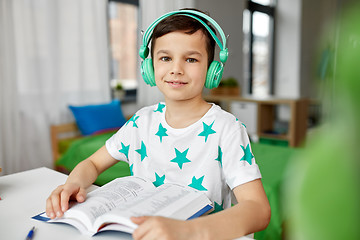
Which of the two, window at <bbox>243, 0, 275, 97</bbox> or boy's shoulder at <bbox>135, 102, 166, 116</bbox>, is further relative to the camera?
window at <bbox>243, 0, 275, 97</bbox>

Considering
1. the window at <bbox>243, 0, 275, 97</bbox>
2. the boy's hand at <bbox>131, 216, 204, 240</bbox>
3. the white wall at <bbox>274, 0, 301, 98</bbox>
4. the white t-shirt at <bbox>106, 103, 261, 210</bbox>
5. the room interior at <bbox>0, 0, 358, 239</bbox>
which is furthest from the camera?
the white wall at <bbox>274, 0, 301, 98</bbox>

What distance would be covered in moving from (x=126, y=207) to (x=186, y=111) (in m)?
0.34

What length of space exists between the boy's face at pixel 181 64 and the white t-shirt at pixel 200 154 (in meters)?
0.10

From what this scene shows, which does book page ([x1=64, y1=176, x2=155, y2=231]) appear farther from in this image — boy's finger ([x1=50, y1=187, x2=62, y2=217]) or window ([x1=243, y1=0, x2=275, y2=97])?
window ([x1=243, y1=0, x2=275, y2=97])

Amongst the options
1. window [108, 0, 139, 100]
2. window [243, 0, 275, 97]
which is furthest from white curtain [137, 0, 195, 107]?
window [243, 0, 275, 97]

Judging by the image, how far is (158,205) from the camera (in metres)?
0.70

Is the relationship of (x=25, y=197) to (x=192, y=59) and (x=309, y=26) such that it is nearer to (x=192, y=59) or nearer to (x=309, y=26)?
(x=192, y=59)

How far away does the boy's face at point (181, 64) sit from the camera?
2.81 ft

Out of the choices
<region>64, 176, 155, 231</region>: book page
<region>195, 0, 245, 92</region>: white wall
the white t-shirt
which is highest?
<region>195, 0, 245, 92</region>: white wall

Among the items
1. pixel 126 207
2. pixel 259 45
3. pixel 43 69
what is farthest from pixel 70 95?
pixel 259 45

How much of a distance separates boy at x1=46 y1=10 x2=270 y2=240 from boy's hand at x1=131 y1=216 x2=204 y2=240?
7.0 inches

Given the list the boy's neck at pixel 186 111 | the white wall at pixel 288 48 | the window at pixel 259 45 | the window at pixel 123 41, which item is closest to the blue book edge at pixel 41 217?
the boy's neck at pixel 186 111

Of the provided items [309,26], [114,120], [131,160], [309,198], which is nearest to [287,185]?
[309,198]

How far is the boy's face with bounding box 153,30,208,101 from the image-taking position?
855mm
